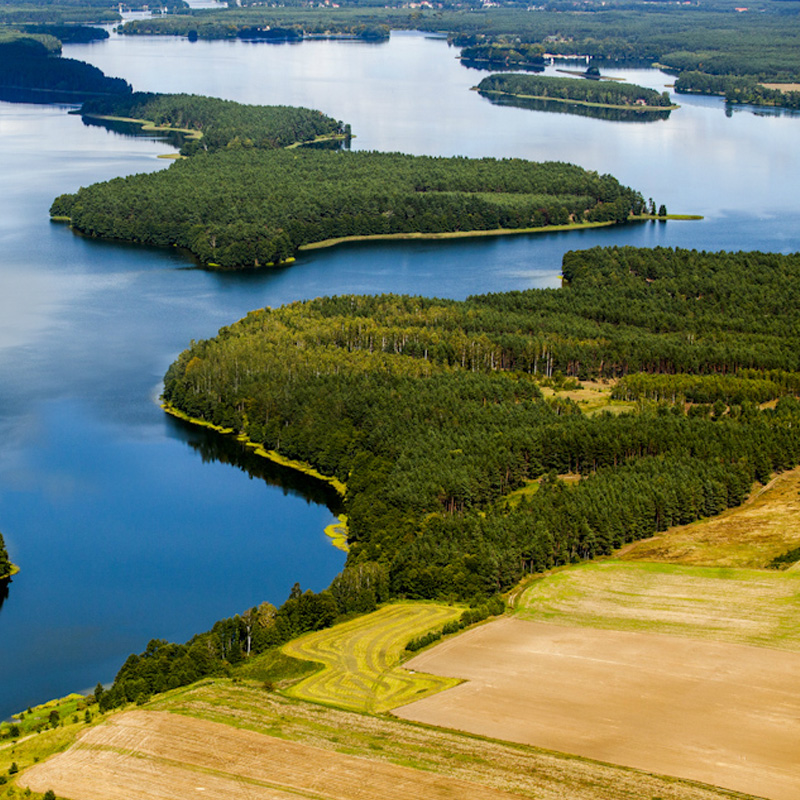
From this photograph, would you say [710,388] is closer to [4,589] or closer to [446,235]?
[4,589]

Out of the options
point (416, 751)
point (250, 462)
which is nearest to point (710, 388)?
point (250, 462)

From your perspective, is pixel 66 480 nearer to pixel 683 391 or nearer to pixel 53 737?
pixel 53 737

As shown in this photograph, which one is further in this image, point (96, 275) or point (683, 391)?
point (96, 275)

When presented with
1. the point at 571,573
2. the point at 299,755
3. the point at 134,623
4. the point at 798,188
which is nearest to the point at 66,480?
the point at 134,623

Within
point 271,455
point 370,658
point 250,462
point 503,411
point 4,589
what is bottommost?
point 4,589

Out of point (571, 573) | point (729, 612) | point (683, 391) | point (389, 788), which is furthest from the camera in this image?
point (683, 391)

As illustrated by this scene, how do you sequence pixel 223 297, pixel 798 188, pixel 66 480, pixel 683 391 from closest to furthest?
pixel 66 480 < pixel 683 391 < pixel 223 297 < pixel 798 188

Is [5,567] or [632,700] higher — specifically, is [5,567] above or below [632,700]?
below

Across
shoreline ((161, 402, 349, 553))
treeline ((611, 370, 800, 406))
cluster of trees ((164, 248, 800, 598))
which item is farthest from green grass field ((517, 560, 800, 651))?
treeline ((611, 370, 800, 406))
